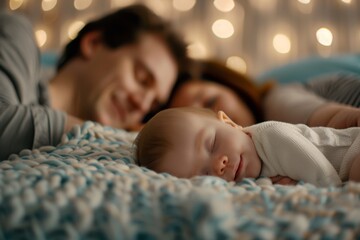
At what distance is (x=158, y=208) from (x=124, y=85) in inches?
32.9

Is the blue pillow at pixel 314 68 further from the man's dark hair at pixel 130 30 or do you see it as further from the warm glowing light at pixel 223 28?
the man's dark hair at pixel 130 30

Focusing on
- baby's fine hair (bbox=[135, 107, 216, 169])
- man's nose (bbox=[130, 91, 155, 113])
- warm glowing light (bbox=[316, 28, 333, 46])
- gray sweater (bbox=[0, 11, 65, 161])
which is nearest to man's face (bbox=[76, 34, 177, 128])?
man's nose (bbox=[130, 91, 155, 113])

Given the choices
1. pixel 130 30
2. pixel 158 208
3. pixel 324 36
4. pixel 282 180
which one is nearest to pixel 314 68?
pixel 324 36

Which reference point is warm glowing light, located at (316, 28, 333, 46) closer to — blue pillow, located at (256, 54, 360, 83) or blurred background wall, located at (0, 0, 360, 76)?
blurred background wall, located at (0, 0, 360, 76)

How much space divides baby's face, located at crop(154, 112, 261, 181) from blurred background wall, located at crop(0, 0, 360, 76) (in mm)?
1302

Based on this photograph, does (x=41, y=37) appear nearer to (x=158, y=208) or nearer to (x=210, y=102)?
(x=210, y=102)

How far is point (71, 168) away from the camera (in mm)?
590

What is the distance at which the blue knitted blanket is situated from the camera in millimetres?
433

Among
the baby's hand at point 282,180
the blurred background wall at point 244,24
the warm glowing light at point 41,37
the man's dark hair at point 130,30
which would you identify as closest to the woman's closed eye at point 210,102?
the man's dark hair at point 130,30

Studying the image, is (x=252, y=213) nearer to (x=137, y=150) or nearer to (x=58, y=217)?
(x=58, y=217)

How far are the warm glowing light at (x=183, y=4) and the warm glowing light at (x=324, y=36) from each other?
0.63m

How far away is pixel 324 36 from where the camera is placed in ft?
6.54

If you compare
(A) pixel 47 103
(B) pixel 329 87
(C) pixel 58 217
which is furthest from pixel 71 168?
(B) pixel 329 87

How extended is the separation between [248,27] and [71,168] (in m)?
1.62
